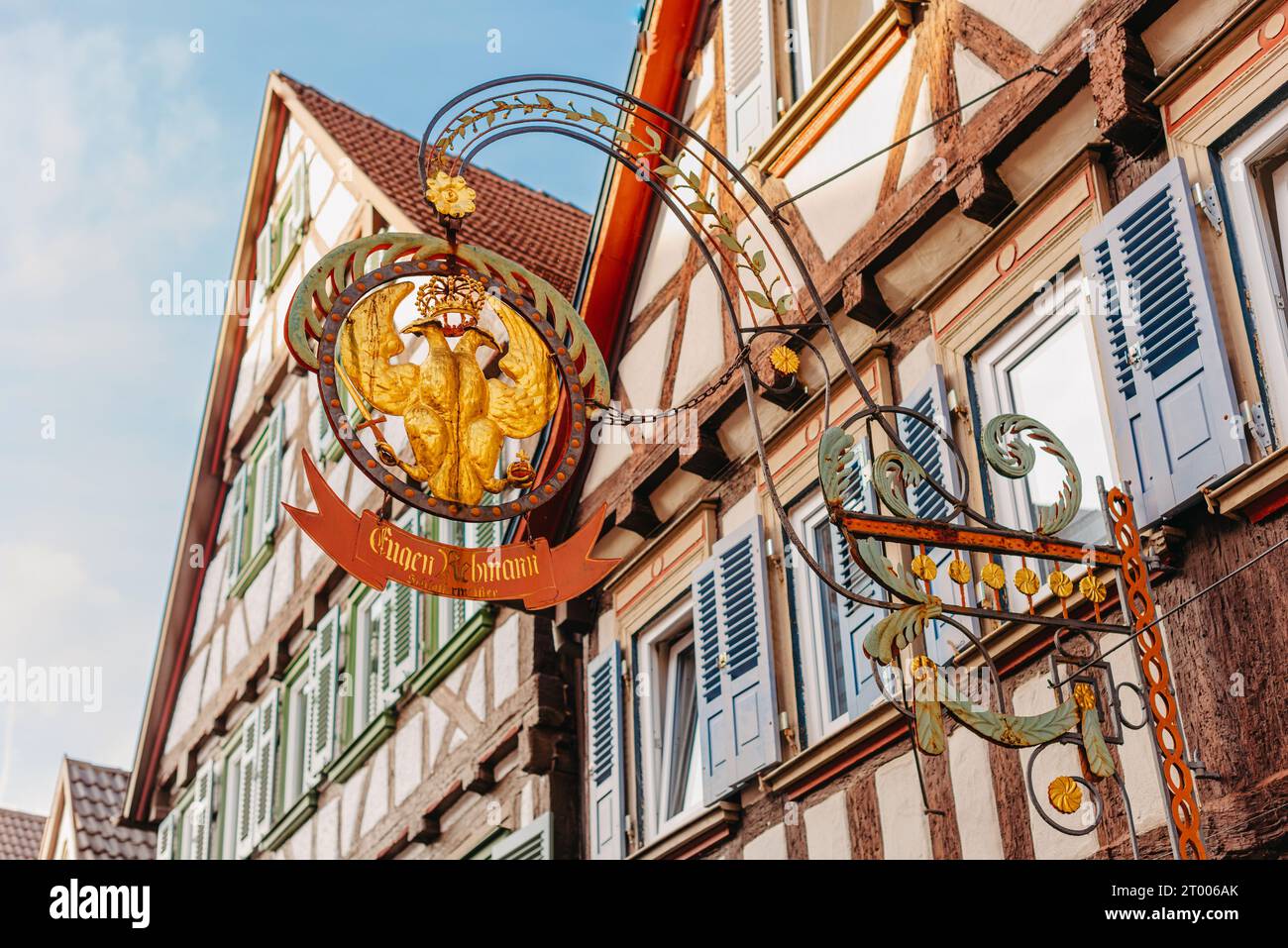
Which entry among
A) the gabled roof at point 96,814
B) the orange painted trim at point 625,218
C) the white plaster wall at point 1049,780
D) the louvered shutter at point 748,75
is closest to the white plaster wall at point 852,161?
the louvered shutter at point 748,75

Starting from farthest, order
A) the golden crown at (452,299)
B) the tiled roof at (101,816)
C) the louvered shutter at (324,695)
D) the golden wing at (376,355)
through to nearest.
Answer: the tiled roof at (101,816) → the louvered shutter at (324,695) → the golden crown at (452,299) → the golden wing at (376,355)

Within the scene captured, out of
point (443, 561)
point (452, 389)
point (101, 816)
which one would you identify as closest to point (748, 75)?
point (452, 389)

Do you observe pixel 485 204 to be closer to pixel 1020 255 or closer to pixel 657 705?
pixel 657 705

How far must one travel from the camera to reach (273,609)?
14953mm

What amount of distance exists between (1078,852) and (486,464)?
7.75 feet

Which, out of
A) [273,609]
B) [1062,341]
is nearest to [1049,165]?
[1062,341]

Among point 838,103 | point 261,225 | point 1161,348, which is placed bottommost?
point 1161,348

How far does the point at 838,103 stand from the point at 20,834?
53.8ft

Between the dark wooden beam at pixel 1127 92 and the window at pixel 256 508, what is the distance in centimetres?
1010

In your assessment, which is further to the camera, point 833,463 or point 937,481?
point 937,481

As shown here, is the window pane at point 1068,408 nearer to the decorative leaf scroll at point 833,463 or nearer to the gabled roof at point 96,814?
the decorative leaf scroll at point 833,463

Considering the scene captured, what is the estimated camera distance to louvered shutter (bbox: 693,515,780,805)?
27.0 ft

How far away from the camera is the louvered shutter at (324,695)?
13125 mm

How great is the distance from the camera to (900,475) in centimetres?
524
